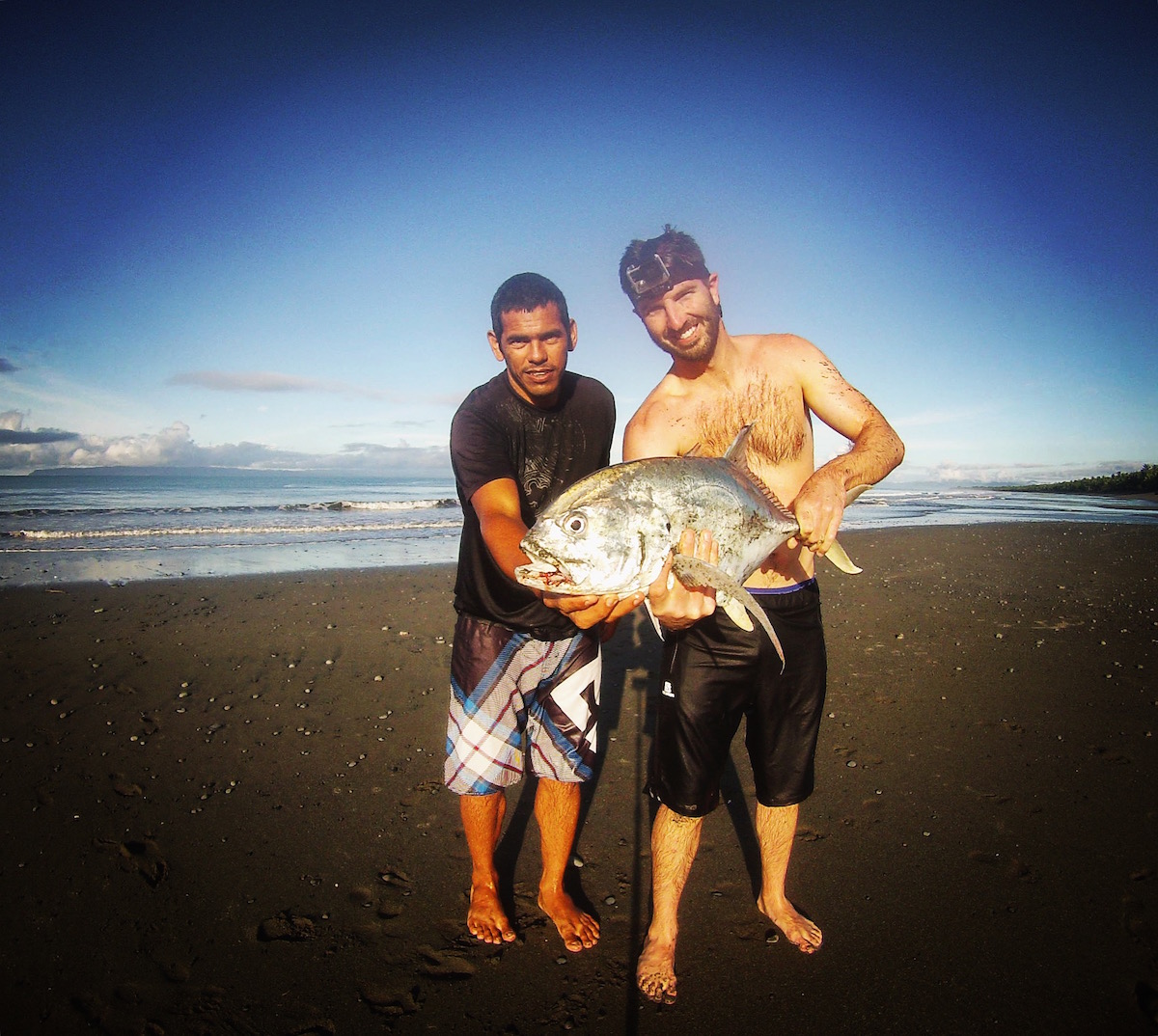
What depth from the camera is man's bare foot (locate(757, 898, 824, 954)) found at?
285 centimetres

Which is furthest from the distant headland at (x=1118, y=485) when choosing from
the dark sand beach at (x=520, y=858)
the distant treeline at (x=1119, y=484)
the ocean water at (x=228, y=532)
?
the dark sand beach at (x=520, y=858)

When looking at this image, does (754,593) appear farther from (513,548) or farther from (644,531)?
(513,548)

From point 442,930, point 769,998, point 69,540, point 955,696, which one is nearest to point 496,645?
point 442,930

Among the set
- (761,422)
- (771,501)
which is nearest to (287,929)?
(771,501)

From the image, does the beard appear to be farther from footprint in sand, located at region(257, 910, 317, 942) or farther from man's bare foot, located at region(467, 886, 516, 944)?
footprint in sand, located at region(257, 910, 317, 942)

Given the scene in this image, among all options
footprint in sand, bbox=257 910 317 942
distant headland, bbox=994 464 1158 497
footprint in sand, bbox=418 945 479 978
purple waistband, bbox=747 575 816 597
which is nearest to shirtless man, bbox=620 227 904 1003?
purple waistband, bbox=747 575 816 597

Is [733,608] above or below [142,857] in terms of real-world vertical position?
above

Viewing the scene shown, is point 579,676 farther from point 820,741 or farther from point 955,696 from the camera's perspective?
point 955,696

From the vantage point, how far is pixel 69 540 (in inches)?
591

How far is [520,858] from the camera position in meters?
3.59

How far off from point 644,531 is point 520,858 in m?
2.55

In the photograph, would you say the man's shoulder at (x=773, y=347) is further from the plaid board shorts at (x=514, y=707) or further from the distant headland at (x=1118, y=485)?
the distant headland at (x=1118, y=485)

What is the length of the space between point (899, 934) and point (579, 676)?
6.79ft

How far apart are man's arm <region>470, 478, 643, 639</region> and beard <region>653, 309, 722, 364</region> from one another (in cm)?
125
